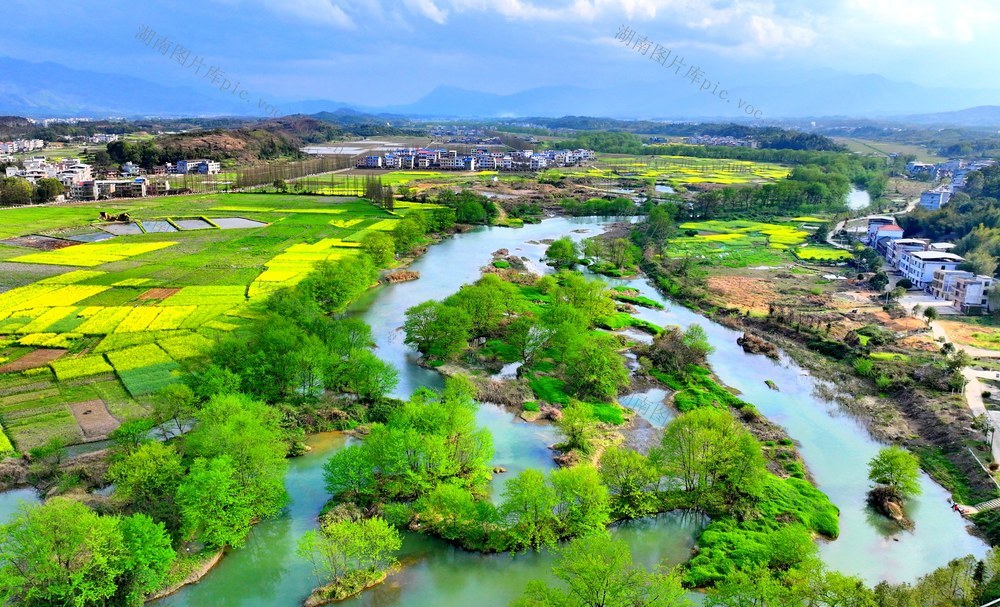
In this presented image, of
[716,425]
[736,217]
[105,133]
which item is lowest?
[716,425]

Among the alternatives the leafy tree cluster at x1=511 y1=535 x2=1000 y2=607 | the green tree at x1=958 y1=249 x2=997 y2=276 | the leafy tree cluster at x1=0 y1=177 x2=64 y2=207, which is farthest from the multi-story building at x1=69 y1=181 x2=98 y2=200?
the green tree at x1=958 y1=249 x2=997 y2=276

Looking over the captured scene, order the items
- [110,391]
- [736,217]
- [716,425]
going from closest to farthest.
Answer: [716,425] → [110,391] → [736,217]

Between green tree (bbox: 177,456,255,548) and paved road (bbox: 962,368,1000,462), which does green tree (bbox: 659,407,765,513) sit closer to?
paved road (bbox: 962,368,1000,462)

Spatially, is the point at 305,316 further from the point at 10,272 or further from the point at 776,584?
the point at 10,272

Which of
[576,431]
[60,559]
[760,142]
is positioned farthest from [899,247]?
[760,142]

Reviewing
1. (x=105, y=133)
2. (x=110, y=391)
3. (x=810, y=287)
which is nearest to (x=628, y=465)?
(x=110, y=391)

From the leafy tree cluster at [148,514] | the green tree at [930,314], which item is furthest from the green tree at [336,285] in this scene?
the green tree at [930,314]
